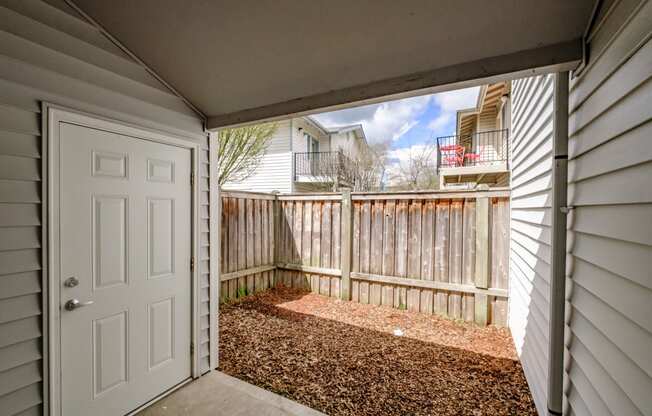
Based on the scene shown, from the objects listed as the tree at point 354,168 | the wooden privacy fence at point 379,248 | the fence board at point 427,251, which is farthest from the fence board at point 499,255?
the tree at point 354,168

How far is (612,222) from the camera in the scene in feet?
3.92

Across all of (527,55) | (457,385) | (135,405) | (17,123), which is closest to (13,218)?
(17,123)

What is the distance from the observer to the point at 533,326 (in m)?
2.43

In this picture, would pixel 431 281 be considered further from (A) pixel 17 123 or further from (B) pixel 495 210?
(A) pixel 17 123

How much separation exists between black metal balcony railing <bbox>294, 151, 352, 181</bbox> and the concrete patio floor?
326 inches

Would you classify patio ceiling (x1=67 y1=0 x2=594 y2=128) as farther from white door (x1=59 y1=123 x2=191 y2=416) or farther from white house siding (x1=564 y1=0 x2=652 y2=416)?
white door (x1=59 y1=123 x2=191 y2=416)

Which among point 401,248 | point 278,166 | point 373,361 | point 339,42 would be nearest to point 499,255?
point 401,248

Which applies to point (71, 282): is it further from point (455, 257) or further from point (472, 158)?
point (472, 158)

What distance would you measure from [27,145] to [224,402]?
7.53 feet

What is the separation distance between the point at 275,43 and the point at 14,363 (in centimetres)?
239

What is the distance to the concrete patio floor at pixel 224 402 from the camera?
7.38ft

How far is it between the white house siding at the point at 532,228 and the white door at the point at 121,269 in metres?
2.96

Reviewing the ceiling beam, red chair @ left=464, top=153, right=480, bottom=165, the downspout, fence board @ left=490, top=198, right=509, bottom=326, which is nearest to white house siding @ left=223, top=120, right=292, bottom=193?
red chair @ left=464, top=153, right=480, bottom=165

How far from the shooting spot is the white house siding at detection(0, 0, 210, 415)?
156 centimetres
